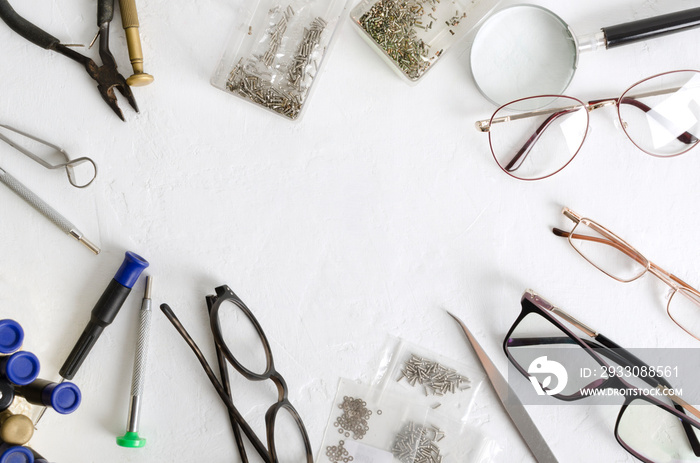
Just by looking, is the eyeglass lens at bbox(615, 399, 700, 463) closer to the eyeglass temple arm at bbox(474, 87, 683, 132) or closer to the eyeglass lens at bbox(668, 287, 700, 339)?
the eyeglass lens at bbox(668, 287, 700, 339)

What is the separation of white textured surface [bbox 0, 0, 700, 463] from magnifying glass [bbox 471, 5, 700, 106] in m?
0.04

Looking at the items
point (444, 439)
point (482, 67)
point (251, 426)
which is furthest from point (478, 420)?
point (482, 67)

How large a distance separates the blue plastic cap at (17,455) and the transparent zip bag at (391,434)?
1.65ft

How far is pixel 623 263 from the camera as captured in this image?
112 cm

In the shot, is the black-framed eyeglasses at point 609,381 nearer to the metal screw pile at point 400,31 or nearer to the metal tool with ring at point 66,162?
the metal screw pile at point 400,31

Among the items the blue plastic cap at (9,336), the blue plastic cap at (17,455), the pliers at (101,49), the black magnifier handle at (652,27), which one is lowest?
the blue plastic cap at (17,455)

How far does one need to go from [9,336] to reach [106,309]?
8.9 inches

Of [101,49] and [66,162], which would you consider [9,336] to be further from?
[101,49]

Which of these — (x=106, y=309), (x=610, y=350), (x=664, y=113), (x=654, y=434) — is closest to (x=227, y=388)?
(x=106, y=309)

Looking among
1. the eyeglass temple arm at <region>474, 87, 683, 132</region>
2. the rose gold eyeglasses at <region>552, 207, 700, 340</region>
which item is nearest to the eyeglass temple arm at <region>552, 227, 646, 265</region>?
the rose gold eyeglasses at <region>552, 207, 700, 340</region>

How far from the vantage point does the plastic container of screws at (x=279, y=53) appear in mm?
1062

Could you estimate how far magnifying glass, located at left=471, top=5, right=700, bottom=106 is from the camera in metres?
1.08

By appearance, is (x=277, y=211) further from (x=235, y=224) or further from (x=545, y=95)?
(x=545, y=95)

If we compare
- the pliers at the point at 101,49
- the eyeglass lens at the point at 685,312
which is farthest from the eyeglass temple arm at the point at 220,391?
the eyeglass lens at the point at 685,312
